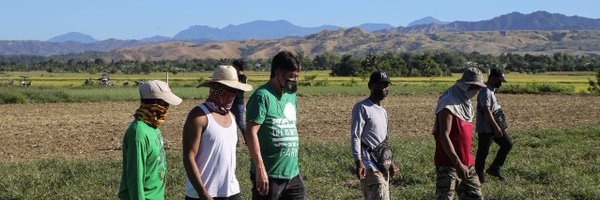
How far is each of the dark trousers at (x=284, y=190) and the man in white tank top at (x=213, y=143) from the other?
1.27ft

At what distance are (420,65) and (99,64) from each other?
71205 millimetres

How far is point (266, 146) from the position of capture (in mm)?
5523

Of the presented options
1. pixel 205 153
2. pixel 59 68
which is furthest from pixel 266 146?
pixel 59 68

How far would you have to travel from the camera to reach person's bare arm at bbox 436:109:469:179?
6340 millimetres

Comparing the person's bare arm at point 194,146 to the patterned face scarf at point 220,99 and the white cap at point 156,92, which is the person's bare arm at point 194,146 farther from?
the white cap at point 156,92

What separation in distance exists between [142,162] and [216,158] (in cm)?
61

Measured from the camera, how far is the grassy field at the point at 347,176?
8.52 m

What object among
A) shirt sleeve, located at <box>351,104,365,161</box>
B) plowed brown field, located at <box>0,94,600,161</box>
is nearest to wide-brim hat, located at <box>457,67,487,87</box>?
shirt sleeve, located at <box>351,104,365,161</box>

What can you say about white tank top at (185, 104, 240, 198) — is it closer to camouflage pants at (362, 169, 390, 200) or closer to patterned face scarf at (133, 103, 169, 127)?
patterned face scarf at (133, 103, 169, 127)

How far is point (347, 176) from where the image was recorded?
9992mm

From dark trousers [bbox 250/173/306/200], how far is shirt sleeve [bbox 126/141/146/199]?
→ 1205 mm

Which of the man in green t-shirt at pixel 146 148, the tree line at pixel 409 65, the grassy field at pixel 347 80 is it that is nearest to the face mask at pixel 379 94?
the man in green t-shirt at pixel 146 148

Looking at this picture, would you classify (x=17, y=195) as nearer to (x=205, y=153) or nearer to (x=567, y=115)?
(x=205, y=153)

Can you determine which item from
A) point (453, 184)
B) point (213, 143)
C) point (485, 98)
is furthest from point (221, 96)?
point (485, 98)
